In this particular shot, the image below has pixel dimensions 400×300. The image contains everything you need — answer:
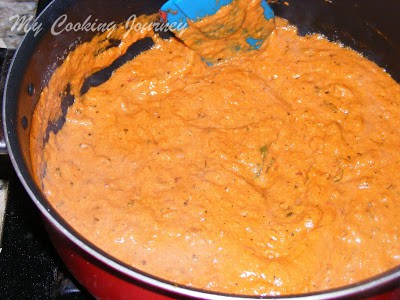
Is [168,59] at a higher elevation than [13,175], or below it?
higher

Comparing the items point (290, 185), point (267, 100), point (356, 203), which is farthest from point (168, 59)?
point (356, 203)

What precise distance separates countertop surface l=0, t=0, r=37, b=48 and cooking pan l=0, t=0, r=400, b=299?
0.95m

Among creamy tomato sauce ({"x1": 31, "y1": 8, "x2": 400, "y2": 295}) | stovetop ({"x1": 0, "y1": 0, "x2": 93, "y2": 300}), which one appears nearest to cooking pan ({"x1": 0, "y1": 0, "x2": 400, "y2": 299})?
creamy tomato sauce ({"x1": 31, "y1": 8, "x2": 400, "y2": 295})

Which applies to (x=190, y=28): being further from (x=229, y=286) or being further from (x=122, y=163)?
(x=229, y=286)

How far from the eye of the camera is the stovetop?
199cm

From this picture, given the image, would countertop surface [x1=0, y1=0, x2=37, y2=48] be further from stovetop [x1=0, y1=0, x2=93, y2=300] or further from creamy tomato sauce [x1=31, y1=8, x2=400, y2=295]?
stovetop [x1=0, y1=0, x2=93, y2=300]

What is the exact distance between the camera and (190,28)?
235 centimetres

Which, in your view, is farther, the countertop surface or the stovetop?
the countertop surface

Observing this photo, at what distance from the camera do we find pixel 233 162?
6.84ft

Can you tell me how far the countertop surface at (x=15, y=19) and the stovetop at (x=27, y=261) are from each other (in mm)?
1006

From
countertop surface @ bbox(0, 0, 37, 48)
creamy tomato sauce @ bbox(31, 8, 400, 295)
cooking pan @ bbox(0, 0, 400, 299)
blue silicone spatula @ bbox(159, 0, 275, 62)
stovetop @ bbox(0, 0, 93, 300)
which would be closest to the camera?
cooking pan @ bbox(0, 0, 400, 299)

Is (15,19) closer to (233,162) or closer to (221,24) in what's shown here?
(221,24)

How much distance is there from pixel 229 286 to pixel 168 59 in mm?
1182

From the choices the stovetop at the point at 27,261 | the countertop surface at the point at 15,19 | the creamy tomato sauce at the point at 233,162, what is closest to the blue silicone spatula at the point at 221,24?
the creamy tomato sauce at the point at 233,162
